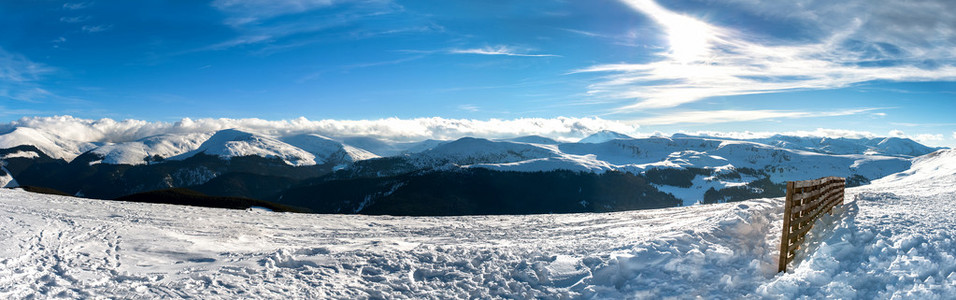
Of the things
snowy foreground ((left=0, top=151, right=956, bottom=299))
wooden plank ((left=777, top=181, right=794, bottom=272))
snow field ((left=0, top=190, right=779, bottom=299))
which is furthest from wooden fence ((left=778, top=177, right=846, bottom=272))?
snow field ((left=0, top=190, right=779, bottom=299))

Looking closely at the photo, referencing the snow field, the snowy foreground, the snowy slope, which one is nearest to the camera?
the snowy slope

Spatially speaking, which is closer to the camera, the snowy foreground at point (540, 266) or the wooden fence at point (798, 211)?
the snowy foreground at point (540, 266)

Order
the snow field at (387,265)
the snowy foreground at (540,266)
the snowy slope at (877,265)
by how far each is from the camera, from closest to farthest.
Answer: the snowy slope at (877,265)
the snowy foreground at (540,266)
the snow field at (387,265)

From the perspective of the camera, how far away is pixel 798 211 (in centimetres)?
1068

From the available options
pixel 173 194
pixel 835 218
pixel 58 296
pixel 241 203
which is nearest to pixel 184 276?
pixel 58 296

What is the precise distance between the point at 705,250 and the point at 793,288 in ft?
7.27

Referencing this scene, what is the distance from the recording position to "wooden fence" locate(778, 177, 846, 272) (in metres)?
10.0

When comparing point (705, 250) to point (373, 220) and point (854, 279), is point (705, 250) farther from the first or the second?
point (373, 220)

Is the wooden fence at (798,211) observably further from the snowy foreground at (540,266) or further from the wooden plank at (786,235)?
the snowy foreground at (540,266)


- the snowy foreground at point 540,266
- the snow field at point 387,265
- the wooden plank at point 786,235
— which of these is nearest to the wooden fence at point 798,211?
the wooden plank at point 786,235

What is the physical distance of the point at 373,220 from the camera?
24.7 m

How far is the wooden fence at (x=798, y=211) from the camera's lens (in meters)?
10.0

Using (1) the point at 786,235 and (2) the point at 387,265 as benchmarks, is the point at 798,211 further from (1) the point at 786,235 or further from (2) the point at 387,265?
(2) the point at 387,265

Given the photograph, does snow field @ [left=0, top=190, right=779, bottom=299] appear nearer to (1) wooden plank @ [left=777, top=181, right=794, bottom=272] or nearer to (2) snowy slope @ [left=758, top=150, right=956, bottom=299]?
(1) wooden plank @ [left=777, top=181, right=794, bottom=272]
